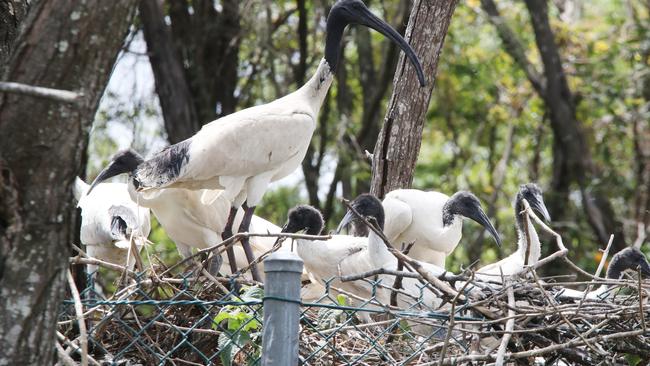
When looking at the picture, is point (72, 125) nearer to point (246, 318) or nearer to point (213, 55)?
point (246, 318)

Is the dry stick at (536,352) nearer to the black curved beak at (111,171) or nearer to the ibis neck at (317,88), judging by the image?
the ibis neck at (317,88)

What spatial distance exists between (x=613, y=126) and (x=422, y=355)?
11.2 metres

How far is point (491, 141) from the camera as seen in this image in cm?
1535

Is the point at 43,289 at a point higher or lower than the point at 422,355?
higher

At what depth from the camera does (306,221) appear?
21.2 ft

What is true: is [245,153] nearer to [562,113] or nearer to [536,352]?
[536,352]

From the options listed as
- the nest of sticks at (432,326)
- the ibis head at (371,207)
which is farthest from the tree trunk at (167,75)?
the nest of sticks at (432,326)

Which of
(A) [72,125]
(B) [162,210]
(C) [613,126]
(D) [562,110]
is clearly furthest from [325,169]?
(A) [72,125]

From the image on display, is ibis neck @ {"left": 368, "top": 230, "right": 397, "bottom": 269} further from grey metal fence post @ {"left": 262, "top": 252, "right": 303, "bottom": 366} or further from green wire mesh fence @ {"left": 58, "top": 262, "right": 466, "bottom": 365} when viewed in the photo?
grey metal fence post @ {"left": 262, "top": 252, "right": 303, "bottom": 366}

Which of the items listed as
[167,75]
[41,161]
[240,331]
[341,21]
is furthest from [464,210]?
[41,161]

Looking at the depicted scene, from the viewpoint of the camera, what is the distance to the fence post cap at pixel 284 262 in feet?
8.88

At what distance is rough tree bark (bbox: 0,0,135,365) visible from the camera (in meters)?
2.36

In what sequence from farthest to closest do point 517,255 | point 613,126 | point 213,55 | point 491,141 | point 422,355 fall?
1. point 491,141
2. point 613,126
3. point 213,55
4. point 517,255
5. point 422,355

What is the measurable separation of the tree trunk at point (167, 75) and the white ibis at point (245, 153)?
3953 millimetres
